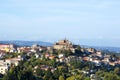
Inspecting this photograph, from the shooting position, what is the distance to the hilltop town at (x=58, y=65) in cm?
5073

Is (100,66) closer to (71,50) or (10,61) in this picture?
(71,50)

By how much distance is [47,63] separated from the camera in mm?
64125

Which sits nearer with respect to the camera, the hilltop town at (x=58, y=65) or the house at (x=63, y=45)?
the hilltop town at (x=58, y=65)

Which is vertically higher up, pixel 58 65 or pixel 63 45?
pixel 63 45

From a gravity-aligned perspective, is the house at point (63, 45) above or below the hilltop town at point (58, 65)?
above

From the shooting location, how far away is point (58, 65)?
63844mm

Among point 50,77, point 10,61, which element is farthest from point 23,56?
point 50,77

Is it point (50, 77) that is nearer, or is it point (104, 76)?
point (50, 77)

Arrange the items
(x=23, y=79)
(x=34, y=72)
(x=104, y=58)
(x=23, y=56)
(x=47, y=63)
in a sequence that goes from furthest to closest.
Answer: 1. (x=104, y=58)
2. (x=23, y=56)
3. (x=47, y=63)
4. (x=34, y=72)
5. (x=23, y=79)

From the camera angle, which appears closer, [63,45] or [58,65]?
[58,65]

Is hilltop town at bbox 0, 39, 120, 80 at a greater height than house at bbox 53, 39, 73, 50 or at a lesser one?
lesser

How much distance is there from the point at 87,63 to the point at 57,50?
10621 millimetres

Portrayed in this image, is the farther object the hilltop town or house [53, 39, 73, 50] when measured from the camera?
house [53, 39, 73, 50]

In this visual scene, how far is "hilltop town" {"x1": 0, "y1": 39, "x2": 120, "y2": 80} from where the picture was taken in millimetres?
50734
